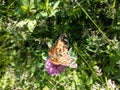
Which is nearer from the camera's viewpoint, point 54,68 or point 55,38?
point 54,68

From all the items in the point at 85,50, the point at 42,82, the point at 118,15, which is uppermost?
the point at 118,15

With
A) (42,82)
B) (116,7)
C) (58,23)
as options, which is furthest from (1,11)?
(116,7)

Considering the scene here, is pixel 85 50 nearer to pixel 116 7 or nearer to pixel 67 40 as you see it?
pixel 67 40

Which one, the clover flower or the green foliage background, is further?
the green foliage background

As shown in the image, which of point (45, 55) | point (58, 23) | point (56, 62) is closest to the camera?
point (56, 62)

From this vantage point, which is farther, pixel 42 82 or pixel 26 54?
pixel 26 54

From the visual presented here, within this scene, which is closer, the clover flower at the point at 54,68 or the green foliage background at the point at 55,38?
the clover flower at the point at 54,68

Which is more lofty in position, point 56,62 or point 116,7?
point 116,7

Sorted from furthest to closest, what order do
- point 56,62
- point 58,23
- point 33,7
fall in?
point 58,23, point 33,7, point 56,62
